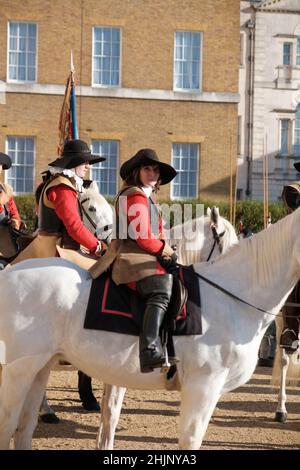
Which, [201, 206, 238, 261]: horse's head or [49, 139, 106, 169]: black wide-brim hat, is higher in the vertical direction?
[49, 139, 106, 169]: black wide-brim hat

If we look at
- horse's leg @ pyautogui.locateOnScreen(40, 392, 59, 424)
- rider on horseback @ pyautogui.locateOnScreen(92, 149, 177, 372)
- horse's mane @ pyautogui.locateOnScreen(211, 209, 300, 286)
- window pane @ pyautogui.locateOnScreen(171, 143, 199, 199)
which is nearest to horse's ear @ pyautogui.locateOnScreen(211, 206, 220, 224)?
horse's leg @ pyautogui.locateOnScreen(40, 392, 59, 424)

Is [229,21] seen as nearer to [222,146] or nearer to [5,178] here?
[222,146]

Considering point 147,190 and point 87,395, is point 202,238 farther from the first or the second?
point 147,190

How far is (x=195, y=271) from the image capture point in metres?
5.89

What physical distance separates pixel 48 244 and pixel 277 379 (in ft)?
11.6

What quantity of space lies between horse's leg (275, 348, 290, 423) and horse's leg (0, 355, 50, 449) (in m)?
3.92

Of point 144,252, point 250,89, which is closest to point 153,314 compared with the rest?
point 144,252

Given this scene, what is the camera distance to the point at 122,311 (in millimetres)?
5594

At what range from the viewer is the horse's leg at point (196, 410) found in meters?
5.42

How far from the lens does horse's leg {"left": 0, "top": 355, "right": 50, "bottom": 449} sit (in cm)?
554

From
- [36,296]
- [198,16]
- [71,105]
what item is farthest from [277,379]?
[198,16]

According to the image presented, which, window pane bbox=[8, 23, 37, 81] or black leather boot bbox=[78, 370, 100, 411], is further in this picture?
window pane bbox=[8, 23, 37, 81]

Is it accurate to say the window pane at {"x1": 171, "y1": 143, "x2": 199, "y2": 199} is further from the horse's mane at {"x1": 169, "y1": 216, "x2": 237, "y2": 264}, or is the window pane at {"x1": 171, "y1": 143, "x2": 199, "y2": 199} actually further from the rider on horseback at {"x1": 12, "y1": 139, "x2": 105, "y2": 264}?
the rider on horseback at {"x1": 12, "y1": 139, "x2": 105, "y2": 264}

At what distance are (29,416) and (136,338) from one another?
3.86 ft
